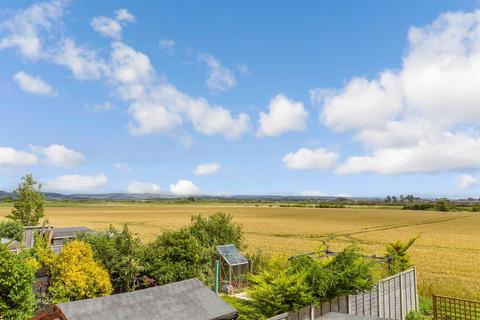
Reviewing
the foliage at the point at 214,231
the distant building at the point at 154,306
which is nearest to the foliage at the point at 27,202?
the foliage at the point at 214,231

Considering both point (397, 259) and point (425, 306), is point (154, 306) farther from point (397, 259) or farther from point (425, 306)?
point (425, 306)

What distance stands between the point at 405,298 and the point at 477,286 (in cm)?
1189

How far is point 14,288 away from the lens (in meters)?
14.4

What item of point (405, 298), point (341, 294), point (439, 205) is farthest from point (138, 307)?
point (439, 205)

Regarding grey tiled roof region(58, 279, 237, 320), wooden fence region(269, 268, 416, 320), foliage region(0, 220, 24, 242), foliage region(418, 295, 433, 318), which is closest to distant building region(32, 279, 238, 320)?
grey tiled roof region(58, 279, 237, 320)

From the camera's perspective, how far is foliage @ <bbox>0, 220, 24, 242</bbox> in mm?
30594

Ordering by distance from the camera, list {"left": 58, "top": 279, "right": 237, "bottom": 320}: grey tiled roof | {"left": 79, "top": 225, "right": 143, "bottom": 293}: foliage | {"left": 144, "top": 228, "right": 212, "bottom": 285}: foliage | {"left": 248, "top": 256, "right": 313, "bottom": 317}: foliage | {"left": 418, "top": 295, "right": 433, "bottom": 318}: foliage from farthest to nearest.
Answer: {"left": 418, "top": 295, "right": 433, "bottom": 318}: foliage
{"left": 144, "top": 228, "right": 212, "bottom": 285}: foliage
{"left": 79, "top": 225, "right": 143, "bottom": 293}: foliage
{"left": 248, "top": 256, "right": 313, "bottom": 317}: foliage
{"left": 58, "top": 279, "right": 237, "bottom": 320}: grey tiled roof

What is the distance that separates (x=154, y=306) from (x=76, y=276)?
315 inches

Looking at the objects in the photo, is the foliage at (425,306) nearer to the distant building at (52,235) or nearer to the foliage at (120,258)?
the foliage at (120,258)

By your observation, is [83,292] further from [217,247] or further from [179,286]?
[217,247]

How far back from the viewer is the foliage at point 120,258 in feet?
68.9

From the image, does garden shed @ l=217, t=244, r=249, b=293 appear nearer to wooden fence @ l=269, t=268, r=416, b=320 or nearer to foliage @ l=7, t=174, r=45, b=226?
wooden fence @ l=269, t=268, r=416, b=320

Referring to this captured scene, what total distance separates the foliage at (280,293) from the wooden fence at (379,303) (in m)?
0.40

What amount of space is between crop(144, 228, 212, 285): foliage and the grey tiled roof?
858 centimetres
